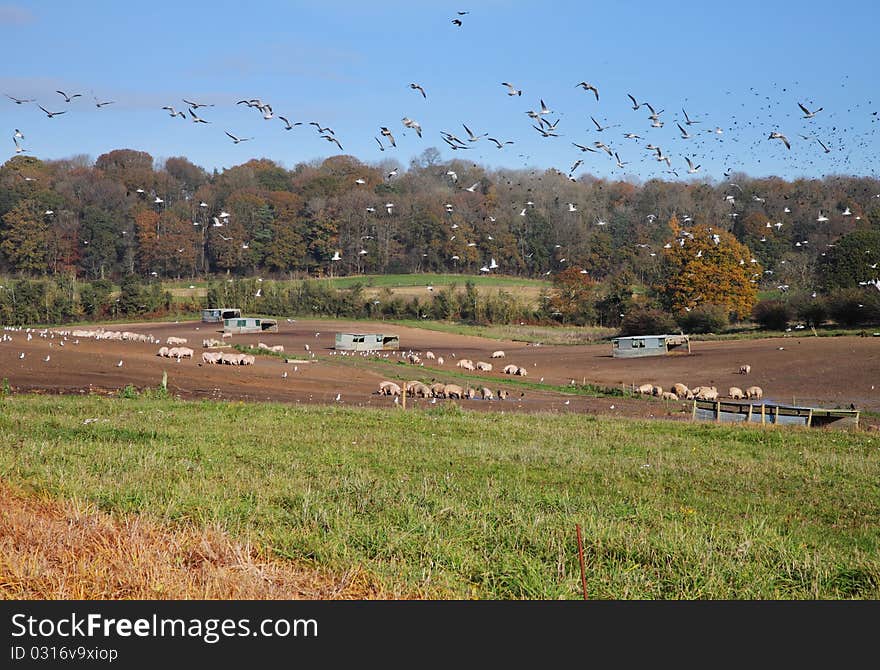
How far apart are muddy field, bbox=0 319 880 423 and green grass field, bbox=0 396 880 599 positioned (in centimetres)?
1224

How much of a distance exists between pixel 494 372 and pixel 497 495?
41.0 meters

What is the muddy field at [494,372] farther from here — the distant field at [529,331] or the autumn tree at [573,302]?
the autumn tree at [573,302]

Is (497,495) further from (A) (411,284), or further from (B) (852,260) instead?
(A) (411,284)

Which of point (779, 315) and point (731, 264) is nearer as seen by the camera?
point (779, 315)

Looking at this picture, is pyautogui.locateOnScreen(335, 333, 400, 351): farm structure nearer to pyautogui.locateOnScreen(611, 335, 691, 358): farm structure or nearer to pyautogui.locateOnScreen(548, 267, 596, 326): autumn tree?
pyautogui.locateOnScreen(611, 335, 691, 358): farm structure

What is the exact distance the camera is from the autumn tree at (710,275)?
8094 centimetres

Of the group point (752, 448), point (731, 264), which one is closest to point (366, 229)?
point (731, 264)

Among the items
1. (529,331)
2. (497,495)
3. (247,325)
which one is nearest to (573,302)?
(529,331)

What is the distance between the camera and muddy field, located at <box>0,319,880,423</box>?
1423 inches

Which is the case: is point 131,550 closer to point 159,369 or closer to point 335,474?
point 335,474

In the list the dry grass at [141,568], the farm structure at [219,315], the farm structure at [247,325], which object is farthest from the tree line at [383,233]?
the dry grass at [141,568]

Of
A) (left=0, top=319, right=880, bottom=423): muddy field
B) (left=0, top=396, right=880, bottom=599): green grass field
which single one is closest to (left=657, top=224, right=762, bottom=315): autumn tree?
(left=0, top=319, right=880, bottom=423): muddy field

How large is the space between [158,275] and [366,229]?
27905 millimetres

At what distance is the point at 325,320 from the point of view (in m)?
94.1
